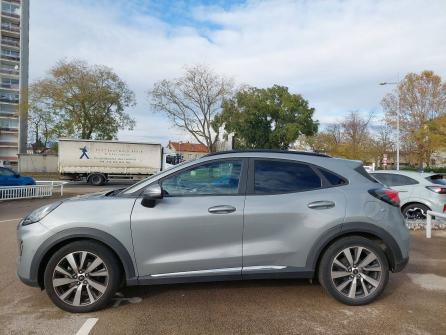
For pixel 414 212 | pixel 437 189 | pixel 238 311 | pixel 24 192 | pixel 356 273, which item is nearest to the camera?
pixel 238 311

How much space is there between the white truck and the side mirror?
894 inches

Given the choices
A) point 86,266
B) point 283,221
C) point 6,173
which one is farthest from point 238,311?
point 6,173

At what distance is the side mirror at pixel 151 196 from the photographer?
3.46 metres

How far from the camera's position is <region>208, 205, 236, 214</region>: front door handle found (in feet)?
11.6

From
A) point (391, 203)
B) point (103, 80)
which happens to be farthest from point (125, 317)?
point (103, 80)

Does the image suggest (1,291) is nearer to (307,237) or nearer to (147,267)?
(147,267)

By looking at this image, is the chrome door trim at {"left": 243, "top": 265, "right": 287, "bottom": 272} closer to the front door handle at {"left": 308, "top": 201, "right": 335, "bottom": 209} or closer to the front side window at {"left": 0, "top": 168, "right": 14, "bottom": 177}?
the front door handle at {"left": 308, "top": 201, "right": 335, "bottom": 209}

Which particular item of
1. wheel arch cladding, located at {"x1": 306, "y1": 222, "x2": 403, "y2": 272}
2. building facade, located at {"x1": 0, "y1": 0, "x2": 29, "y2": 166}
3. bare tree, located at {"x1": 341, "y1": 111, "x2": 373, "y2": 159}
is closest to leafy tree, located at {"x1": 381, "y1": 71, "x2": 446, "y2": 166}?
bare tree, located at {"x1": 341, "y1": 111, "x2": 373, "y2": 159}

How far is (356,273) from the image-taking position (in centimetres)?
370

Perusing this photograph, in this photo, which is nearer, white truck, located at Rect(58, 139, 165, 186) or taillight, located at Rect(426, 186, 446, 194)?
taillight, located at Rect(426, 186, 446, 194)

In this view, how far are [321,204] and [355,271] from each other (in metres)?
0.83

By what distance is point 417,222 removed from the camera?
26.3 ft

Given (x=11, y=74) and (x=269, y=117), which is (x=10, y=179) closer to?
(x=269, y=117)

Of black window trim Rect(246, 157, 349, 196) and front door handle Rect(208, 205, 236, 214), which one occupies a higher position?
black window trim Rect(246, 157, 349, 196)
